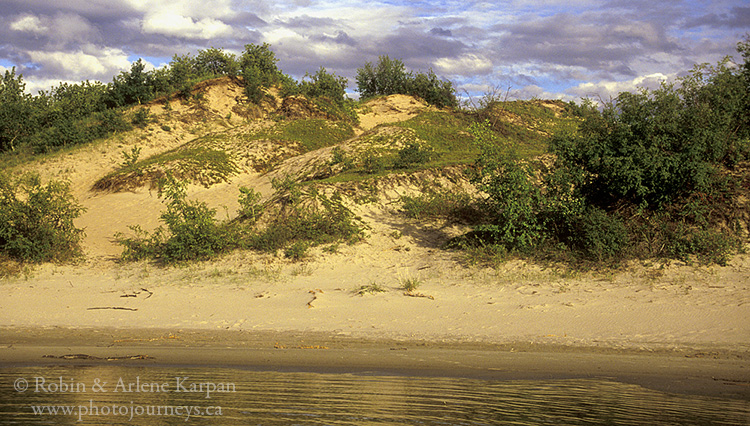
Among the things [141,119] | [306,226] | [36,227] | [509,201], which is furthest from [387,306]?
[141,119]

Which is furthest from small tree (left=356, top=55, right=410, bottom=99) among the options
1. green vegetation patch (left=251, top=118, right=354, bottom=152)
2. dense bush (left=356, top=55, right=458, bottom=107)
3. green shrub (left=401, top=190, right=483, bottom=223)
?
green shrub (left=401, top=190, right=483, bottom=223)

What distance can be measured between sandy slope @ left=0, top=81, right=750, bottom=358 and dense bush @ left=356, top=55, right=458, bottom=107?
24108mm

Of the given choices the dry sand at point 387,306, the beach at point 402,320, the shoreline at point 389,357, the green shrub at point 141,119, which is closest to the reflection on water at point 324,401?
the shoreline at point 389,357

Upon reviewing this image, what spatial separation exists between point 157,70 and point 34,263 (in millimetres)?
22770

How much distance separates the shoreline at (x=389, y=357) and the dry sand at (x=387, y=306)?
45mm

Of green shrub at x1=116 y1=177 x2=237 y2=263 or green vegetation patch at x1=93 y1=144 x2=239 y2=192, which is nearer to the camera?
green shrub at x1=116 y1=177 x2=237 y2=263

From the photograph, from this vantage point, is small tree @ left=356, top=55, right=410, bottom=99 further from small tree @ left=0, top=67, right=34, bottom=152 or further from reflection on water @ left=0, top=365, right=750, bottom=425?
reflection on water @ left=0, top=365, right=750, bottom=425

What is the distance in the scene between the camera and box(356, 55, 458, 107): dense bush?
3828 centimetres

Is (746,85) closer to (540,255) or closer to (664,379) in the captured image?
(540,255)

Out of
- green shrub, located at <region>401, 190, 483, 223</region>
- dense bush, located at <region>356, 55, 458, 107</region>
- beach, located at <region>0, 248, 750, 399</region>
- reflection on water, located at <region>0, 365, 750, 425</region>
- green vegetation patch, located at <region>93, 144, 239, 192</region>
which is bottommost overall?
reflection on water, located at <region>0, 365, 750, 425</region>

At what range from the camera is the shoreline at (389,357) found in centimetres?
687

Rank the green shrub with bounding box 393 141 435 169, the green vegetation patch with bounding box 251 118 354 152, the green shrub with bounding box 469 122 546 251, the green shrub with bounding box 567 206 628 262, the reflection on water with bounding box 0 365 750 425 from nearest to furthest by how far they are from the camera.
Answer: the reflection on water with bounding box 0 365 750 425, the green shrub with bounding box 567 206 628 262, the green shrub with bounding box 469 122 546 251, the green shrub with bounding box 393 141 435 169, the green vegetation patch with bounding box 251 118 354 152

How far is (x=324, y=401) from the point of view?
19.4 ft

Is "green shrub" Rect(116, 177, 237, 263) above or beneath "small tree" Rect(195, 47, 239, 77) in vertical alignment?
beneath
